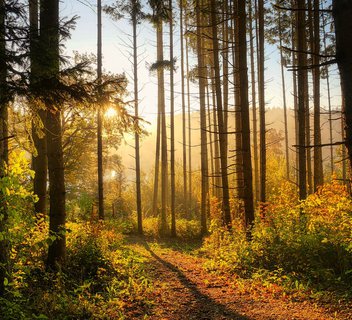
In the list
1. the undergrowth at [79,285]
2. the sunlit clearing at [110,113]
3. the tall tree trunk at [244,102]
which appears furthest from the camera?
the tall tree trunk at [244,102]

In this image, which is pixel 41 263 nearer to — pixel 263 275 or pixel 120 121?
pixel 120 121

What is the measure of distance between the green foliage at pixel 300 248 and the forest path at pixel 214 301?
2.06ft

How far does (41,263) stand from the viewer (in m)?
6.54

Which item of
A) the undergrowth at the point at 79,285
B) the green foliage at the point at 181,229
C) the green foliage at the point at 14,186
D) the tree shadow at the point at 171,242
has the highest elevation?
the green foliage at the point at 14,186

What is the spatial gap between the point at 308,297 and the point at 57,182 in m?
5.55

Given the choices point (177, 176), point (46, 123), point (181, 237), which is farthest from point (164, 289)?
point (177, 176)

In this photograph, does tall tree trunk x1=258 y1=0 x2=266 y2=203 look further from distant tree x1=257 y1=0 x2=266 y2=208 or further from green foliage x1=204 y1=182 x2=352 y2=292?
green foliage x1=204 y1=182 x2=352 y2=292

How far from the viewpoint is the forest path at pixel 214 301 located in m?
4.98

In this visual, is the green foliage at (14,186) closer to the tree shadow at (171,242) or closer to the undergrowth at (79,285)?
the undergrowth at (79,285)

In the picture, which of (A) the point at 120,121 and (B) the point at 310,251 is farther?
(B) the point at 310,251

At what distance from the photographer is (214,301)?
5.72 meters

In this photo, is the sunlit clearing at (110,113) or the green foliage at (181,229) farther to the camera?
the green foliage at (181,229)

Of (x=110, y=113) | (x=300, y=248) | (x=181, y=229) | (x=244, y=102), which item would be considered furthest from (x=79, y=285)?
(x=181, y=229)

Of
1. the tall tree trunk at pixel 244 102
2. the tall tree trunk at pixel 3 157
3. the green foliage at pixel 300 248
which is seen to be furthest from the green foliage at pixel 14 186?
the tall tree trunk at pixel 244 102
